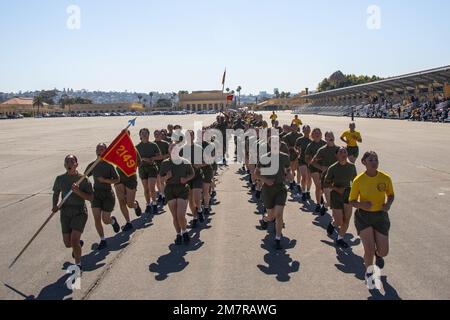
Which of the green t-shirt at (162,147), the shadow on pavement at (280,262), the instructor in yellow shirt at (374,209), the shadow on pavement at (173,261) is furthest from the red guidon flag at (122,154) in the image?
the instructor in yellow shirt at (374,209)

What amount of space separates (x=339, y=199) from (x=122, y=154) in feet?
11.8

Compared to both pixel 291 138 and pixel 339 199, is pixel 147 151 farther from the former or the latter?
pixel 339 199

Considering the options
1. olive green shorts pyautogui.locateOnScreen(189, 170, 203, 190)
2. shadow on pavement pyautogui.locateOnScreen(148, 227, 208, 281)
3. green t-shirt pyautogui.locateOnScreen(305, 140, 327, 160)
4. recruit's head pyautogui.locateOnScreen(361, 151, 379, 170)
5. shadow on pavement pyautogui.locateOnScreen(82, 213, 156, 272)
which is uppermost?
recruit's head pyautogui.locateOnScreen(361, 151, 379, 170)

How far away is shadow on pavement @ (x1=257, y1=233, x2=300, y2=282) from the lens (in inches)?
228

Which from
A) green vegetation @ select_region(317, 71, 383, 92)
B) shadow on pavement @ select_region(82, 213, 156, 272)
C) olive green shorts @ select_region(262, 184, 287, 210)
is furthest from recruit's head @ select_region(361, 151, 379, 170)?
green vegetation @ select_region(317, 71, 383, 92)

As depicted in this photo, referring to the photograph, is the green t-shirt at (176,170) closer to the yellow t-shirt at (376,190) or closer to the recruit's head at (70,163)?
the recruit's head at (70,163)

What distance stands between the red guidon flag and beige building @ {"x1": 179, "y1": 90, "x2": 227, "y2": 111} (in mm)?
150850

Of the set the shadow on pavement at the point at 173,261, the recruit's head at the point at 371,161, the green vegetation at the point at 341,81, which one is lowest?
the shadow on pavement at the point at 173,261

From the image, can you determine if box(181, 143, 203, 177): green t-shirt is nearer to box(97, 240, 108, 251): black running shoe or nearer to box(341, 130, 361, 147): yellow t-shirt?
box(97, 240, 108, 251): black running shoe

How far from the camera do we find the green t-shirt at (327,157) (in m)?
8.43

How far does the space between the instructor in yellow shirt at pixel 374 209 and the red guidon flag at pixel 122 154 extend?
3.61m

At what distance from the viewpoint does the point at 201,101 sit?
163625mm

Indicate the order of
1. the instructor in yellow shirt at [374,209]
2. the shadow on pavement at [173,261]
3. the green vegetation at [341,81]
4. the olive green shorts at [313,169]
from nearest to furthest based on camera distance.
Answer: the instructor in yellow shirt at [374,209] → the shadow on pavement at [173,261] → the olive green shorts at [313,169] → the green vegetation at [341,81]
